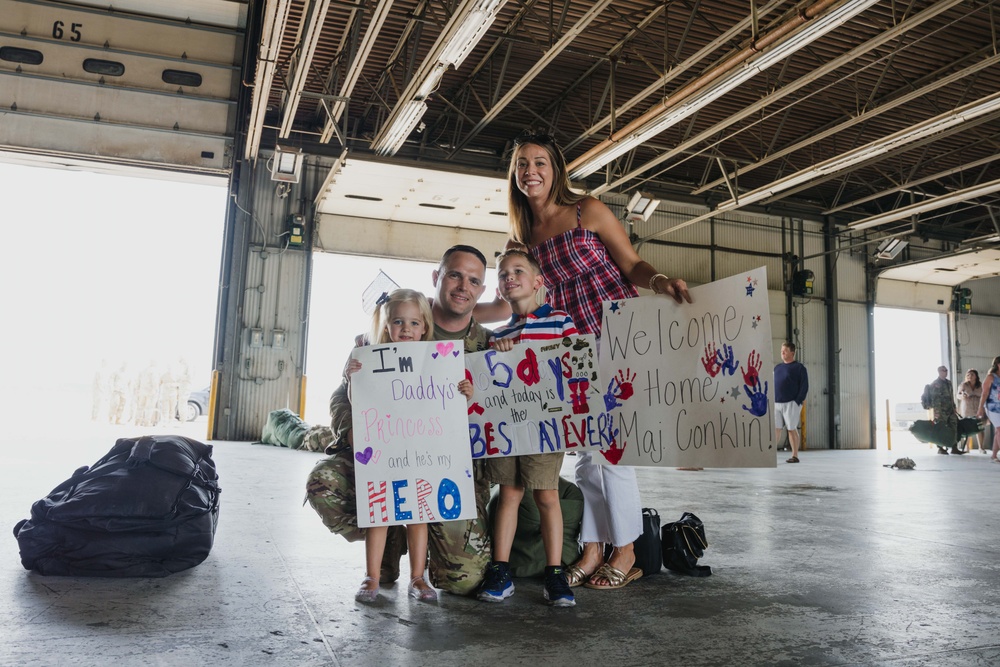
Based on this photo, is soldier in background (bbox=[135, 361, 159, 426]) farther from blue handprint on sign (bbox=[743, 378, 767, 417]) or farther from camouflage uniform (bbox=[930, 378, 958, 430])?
camouflage uniform (bbox=[930, 378, 958, 430])

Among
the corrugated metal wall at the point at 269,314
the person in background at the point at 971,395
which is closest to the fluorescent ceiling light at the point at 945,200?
the person in background at the point at 971,395

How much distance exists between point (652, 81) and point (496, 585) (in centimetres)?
976

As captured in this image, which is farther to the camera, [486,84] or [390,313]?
[486,84]

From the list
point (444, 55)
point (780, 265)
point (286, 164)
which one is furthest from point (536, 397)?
point (780, 265)

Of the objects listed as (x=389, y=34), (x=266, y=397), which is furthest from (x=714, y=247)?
(x=266, y=397)

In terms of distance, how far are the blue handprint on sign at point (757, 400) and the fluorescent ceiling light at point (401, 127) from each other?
658 centimetres

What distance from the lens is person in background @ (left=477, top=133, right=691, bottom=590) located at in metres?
2.64

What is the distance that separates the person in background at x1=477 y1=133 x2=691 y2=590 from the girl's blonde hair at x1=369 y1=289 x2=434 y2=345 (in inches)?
16.1

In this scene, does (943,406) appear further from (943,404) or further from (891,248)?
(891,248)

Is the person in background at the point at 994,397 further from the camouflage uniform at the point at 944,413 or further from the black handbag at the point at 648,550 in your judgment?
the black handbag at the point at 648,550

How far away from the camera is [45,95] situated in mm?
10055

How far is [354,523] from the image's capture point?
7.98 ft

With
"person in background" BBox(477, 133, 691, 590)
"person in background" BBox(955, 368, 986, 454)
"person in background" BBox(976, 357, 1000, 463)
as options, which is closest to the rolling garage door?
"person in background" BBox(477, 133, 691, 590)

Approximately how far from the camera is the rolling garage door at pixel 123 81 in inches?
392
